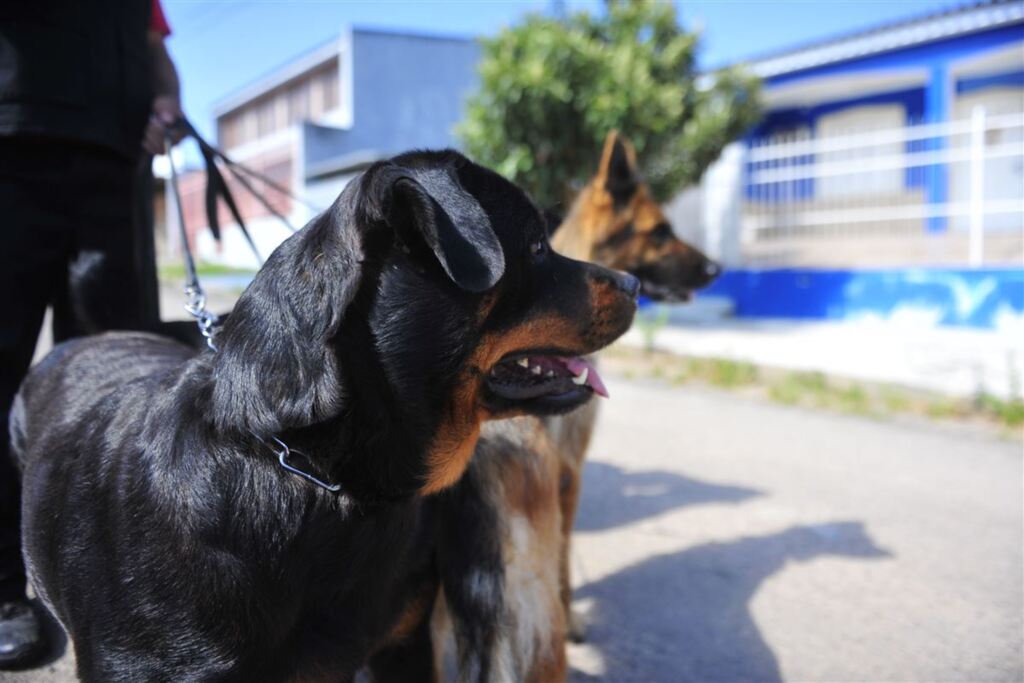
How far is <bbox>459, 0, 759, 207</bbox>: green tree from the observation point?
920 cm

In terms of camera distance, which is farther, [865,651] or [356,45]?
[356,45]

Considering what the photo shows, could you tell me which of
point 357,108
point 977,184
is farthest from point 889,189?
point 357,108

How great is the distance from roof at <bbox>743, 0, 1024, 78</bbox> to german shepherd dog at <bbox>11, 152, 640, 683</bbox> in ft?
41.1

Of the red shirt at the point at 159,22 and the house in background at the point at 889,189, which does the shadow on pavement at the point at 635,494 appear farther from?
the house in background at the point at 889,189

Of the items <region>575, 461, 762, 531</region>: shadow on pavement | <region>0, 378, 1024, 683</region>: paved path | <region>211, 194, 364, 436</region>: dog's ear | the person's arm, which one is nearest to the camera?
<region>211, 194, 364, 436</region>: dog's ear

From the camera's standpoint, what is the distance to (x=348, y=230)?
5.62 ft

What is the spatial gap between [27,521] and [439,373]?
1327 mm

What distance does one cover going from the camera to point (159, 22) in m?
3.35

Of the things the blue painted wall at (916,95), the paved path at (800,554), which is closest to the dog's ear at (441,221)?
the paved path at (800,554)

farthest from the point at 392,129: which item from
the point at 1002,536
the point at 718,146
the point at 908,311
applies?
the point at 1002,536

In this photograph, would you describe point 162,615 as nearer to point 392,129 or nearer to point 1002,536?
point 1002,536

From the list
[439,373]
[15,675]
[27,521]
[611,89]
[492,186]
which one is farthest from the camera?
[611,89]

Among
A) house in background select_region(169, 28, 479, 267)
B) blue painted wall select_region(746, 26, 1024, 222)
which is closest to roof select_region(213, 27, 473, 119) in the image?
house in background select_region(169, 28, 479, 267)

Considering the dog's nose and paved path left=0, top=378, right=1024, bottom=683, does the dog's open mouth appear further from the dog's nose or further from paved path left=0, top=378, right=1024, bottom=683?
paved path left=0, top=378, right=1024, bottom=683
